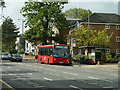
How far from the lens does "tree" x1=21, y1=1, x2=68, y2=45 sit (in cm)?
5834

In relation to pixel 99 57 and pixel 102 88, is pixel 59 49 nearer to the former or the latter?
pixel 99 57

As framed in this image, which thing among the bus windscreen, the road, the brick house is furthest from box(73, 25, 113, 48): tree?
the road

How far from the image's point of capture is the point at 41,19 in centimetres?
5903

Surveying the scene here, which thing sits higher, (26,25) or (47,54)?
(26,25)

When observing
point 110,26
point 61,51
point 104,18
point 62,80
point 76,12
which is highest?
point 76,12

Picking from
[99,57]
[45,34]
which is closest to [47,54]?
[99,57]

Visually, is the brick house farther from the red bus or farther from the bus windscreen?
the bus windscreen

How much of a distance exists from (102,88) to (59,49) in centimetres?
2831

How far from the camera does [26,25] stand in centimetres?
6025

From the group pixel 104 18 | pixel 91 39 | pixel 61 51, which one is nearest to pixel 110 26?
pixel 104 18

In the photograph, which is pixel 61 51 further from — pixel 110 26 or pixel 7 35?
pixel 7 35

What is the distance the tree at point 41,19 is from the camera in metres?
58.3

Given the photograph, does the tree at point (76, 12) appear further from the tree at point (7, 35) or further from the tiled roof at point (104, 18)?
the tiled roof at point (104, 18)

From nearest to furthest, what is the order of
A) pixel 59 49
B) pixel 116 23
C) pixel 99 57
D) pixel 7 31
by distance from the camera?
pixel 59 49 < pixel 99 57 < pixel 116 23 < pixel 7 31
